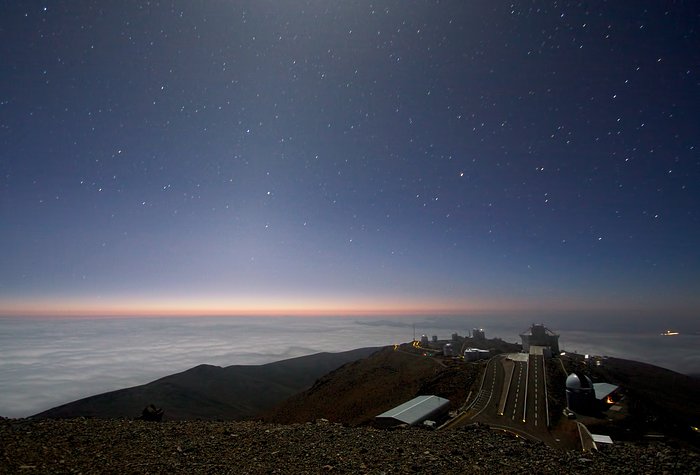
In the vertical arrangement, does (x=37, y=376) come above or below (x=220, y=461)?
below

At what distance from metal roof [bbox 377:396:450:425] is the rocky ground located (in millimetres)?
13254

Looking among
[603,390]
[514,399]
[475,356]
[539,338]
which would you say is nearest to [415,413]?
[514,399]

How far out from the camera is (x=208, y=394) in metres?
117

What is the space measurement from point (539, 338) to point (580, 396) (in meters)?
45.2

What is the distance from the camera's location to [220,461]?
1038cm

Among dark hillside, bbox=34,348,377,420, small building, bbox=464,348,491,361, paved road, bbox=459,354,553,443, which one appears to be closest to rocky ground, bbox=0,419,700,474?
paved road, bbox=459,354,553,443

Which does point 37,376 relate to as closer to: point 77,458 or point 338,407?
point 338,407

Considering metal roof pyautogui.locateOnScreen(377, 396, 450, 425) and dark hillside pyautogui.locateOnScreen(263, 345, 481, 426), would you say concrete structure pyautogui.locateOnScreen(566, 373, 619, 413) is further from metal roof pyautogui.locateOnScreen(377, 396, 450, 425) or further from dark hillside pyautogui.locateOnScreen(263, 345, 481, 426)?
metal roof pyautogui.locateOnScreen(377, 396, 450, 425)

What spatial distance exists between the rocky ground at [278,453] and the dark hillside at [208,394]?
213 feet

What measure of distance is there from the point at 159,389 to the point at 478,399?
115m

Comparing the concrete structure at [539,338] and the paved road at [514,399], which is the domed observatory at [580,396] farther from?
the concrete structure at [539,338]

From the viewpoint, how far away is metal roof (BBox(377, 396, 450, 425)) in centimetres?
2605

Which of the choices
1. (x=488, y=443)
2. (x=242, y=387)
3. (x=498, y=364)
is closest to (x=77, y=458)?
(x=488, y=443)

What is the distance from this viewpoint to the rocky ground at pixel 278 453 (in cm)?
982
